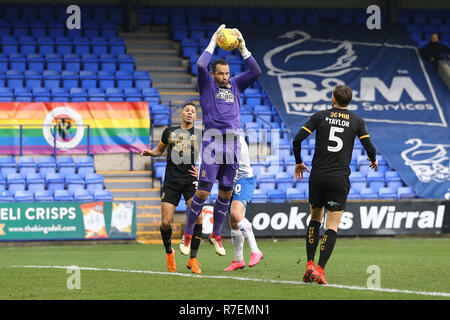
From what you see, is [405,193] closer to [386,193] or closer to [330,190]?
[386,193]

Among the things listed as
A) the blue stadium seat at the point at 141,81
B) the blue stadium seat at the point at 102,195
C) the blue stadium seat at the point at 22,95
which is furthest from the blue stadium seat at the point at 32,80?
the blue stadium seat at the point at 102,195

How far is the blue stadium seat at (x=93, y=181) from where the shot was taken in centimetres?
2016

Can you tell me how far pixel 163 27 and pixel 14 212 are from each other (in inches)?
455

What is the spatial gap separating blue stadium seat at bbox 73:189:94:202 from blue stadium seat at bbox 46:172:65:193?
2.00ft

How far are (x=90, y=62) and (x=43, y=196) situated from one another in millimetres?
6241

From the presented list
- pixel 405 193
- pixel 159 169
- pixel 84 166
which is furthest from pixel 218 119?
pixel 405 193

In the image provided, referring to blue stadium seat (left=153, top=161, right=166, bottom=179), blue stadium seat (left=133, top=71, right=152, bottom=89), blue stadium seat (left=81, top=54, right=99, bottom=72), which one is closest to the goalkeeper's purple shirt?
blue stadium seat (left=153, top=161, right=166, bottom=179)

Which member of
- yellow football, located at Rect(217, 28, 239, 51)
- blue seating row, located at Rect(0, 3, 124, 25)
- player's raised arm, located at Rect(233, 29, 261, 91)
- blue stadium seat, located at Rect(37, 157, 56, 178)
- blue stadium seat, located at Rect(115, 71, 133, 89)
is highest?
blue seating row, located at Rect(0, 3, 124, 25)

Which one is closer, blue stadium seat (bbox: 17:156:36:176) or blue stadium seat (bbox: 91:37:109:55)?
blue stadium seat (bbox: 17:156:36:176)

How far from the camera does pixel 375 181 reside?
22125 mm

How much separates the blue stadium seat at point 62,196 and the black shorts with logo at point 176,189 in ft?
31.2

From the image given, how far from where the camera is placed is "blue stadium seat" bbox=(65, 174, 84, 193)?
20.1 meters

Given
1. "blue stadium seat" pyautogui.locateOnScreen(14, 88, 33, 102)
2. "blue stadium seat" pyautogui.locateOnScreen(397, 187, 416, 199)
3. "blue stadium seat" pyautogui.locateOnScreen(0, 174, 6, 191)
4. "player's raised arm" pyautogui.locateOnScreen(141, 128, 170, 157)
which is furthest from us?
"blue stadium seat" pyautogui.locateOnScreen(14, 88, 33, 102)

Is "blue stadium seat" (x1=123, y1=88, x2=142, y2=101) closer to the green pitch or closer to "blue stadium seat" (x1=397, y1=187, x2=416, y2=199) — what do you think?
"blue stadium seat" (x1=397, y1=187, x2=416, y2=199)
